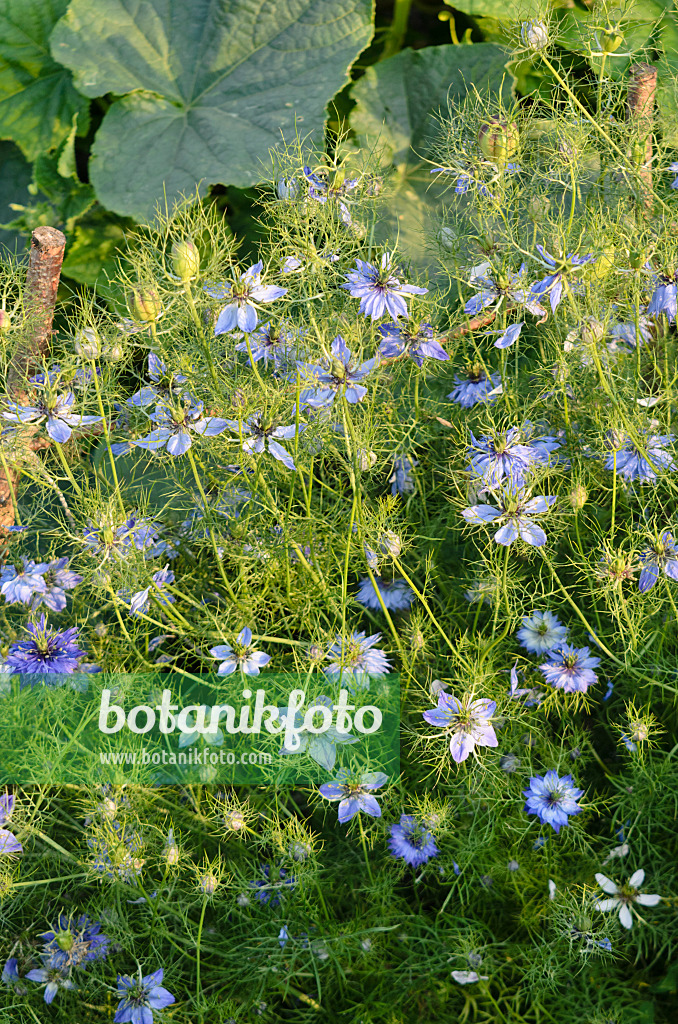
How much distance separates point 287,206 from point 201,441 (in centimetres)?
33

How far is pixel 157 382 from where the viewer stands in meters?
1.15

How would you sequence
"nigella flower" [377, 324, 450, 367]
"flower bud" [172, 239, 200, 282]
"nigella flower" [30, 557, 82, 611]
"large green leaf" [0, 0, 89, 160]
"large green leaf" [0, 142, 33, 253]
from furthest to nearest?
1. "large green leaf" [0, 142, 33, 253]
2. "large green leaf" [0, 0, 89, 160]
3. "nigella flower" [30, 557, 82, 611]
4. "nigella flower" [377, 324, 450, 367]
5. "flower bud" [172, 239, 200, 282]

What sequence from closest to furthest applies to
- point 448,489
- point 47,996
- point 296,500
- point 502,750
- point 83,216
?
point 47,996
point 502,750
point 296,500
point 448,489
point 83,216

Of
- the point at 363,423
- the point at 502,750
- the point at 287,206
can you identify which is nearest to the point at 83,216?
the point at 287,206

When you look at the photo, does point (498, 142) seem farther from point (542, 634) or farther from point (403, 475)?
point (542, 634)

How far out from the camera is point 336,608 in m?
1.10

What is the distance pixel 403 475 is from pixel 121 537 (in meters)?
0.44

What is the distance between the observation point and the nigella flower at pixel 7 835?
1047 mm

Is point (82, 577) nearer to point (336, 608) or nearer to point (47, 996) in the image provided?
point (336, 608)

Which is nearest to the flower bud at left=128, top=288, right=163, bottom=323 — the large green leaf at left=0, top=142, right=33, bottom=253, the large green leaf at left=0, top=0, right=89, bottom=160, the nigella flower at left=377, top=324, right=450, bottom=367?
the nigella flower at left=377, top=324, right=450, bottom=367

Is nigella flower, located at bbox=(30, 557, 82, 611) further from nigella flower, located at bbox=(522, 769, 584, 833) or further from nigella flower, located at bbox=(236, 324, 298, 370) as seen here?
nigella flower, located at bbox=(522, 769, 584, 833)

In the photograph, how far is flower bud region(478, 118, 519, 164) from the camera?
104cm

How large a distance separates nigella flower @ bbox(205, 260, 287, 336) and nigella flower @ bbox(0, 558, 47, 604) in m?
0.47

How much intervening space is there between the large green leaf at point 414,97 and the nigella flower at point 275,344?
928 mm
